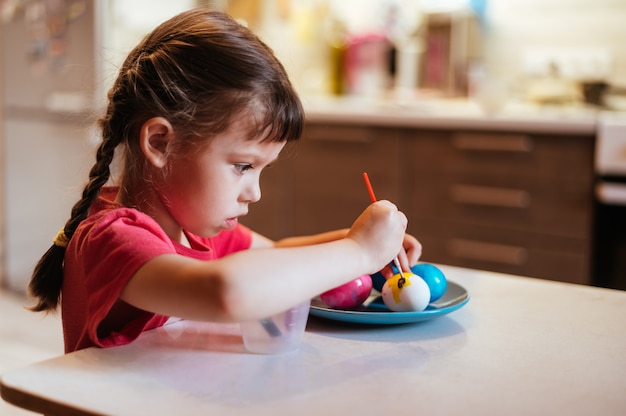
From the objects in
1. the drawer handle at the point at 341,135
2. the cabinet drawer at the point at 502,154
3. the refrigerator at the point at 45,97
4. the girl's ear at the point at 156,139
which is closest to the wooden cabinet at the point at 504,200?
the cabinet drawer at the point at 502,154

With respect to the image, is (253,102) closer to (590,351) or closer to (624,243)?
(590,351)

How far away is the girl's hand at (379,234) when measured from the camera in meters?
0.85

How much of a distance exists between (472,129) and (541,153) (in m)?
0.23

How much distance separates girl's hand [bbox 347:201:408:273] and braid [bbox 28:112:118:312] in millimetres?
321

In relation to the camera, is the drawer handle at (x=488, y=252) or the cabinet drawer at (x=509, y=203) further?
the drawer handle at (x=488, y=252)

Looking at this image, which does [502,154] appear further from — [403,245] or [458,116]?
[403,245]

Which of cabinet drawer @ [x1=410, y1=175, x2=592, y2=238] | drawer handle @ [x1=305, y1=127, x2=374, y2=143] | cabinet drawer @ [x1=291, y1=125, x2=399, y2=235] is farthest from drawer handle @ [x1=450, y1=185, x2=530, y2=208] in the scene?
drawer handle @ [x1=305, y1=127, x2=374, y2=143]

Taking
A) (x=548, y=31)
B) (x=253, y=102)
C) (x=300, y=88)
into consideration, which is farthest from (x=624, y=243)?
(x=253, y=102)

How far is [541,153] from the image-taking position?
2441 millimetres

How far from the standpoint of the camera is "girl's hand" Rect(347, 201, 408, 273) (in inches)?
33.5

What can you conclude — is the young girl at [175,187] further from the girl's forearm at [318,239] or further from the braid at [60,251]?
the girl's forearm at [318,239]

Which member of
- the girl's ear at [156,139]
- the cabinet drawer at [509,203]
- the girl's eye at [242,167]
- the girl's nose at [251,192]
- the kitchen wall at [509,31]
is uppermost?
the kitchen wall at [509,31]

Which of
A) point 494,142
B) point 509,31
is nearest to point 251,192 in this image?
point 494,142

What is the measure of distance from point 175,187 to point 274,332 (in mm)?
256
